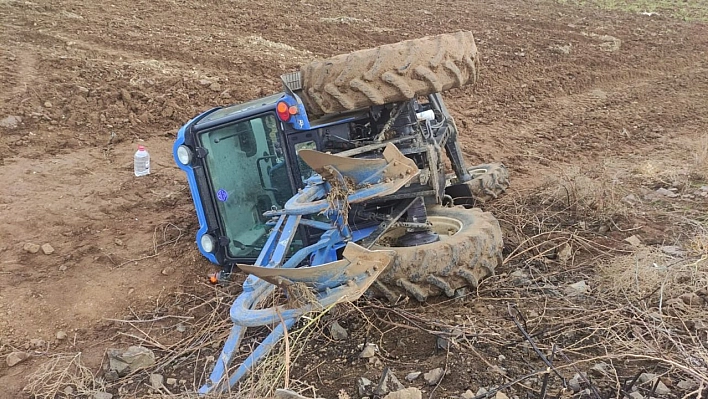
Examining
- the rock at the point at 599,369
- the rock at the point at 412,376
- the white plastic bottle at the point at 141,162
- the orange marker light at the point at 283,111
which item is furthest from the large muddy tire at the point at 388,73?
the white plastic bottle at the point at 141,162

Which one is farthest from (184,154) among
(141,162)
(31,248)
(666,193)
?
(666,193)

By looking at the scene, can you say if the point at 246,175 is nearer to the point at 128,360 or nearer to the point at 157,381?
the point at 128,360

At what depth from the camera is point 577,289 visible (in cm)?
459

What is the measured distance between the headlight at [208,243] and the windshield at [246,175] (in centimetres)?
13

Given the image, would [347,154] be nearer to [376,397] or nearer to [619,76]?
[376,397]

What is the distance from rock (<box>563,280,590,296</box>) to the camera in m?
4.52

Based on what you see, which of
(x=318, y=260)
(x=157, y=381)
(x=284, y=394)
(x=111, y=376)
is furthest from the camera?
(x=111, y=376)

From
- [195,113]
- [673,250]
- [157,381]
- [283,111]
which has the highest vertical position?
[283,111]

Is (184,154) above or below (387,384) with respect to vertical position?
above

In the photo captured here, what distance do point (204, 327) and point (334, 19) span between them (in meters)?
10.4

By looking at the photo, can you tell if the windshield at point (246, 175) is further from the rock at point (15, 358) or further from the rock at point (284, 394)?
the rock at point (284, 394)

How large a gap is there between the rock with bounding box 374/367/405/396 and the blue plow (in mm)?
594

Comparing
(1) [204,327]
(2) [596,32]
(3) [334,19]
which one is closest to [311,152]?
(1) [204,327]

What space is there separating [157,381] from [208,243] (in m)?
1.47
